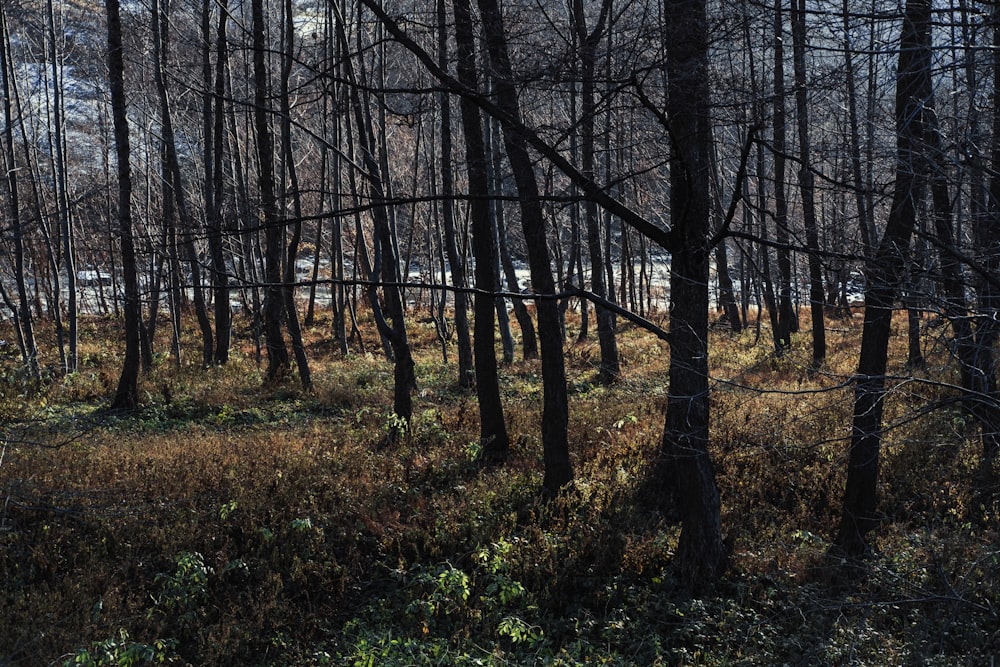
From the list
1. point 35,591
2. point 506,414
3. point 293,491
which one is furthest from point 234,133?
point 35,591

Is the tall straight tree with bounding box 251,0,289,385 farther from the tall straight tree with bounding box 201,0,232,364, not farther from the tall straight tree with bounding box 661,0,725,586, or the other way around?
the tall straight tree with bounding box 661,0,725,586

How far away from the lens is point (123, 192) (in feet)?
42.1

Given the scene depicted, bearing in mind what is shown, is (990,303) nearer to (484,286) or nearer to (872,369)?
(872,369)

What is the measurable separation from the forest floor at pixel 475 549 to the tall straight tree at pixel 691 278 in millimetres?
439

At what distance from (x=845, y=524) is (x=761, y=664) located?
2.69 m

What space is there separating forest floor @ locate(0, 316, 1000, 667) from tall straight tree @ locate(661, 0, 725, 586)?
44 centimetres

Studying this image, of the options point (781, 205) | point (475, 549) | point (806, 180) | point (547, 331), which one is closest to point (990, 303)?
point (547, 331)

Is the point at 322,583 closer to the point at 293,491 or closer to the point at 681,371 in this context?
the point at 293,491

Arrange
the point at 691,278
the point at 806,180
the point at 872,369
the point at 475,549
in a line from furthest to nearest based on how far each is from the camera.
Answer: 1. the point at 806,180
2. the point at 475,549
3. the point at 872,369
4. the point at 691,278

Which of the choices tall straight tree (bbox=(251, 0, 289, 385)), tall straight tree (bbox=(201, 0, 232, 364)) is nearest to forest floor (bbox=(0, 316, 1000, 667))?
tall straight tree (bbox=(251, 0, 289, 385))

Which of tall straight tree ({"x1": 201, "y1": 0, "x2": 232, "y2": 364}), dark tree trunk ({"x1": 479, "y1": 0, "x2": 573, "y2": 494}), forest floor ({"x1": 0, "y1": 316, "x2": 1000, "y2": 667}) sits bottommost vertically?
forest floor ({"x1": 0, "y1": 316, "x2": 1000, "y2": 667})

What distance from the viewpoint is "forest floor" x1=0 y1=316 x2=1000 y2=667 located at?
581 centimetres

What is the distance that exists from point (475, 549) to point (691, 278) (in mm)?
3575

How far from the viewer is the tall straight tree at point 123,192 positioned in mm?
12273
